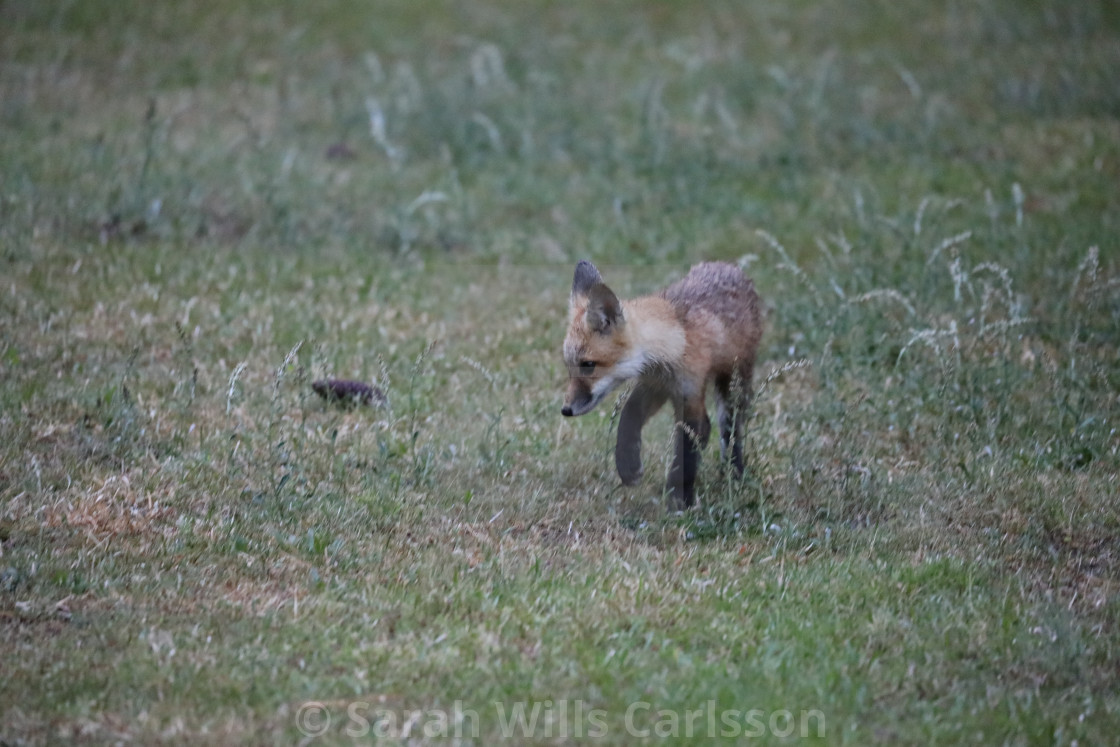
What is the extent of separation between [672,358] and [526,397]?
1983 mm

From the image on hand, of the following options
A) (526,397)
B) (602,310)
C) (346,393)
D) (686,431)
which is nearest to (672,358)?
(686,431)

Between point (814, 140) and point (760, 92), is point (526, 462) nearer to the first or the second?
point (814, 140)

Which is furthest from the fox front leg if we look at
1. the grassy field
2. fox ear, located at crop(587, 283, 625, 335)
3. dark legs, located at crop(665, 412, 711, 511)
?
fox ear, located at crop(587, 283, 625, 335)

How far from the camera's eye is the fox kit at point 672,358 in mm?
6426

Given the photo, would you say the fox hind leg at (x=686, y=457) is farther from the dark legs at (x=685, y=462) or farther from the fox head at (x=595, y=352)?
the fox head at (x=595, y=352)

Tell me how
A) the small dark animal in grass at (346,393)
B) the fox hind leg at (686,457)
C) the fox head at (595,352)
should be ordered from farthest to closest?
the small dark animal in grass at (346,393)
the fox hind leg at (686,457)
the fox head at (595,352)

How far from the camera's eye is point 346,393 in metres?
7.91

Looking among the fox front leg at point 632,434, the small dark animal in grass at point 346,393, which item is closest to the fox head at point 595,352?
the fox front leg at point 632,434

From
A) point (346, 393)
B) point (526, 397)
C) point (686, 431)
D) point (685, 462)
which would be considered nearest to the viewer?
point (686, 431)

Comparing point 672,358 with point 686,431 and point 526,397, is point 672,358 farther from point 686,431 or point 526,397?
point 526,397

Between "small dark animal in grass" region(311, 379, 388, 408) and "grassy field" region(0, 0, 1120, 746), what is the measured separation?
0.11 metres

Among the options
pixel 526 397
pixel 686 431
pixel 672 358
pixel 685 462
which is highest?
pixel 672 358

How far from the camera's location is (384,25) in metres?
18.0

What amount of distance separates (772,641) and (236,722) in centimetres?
233
